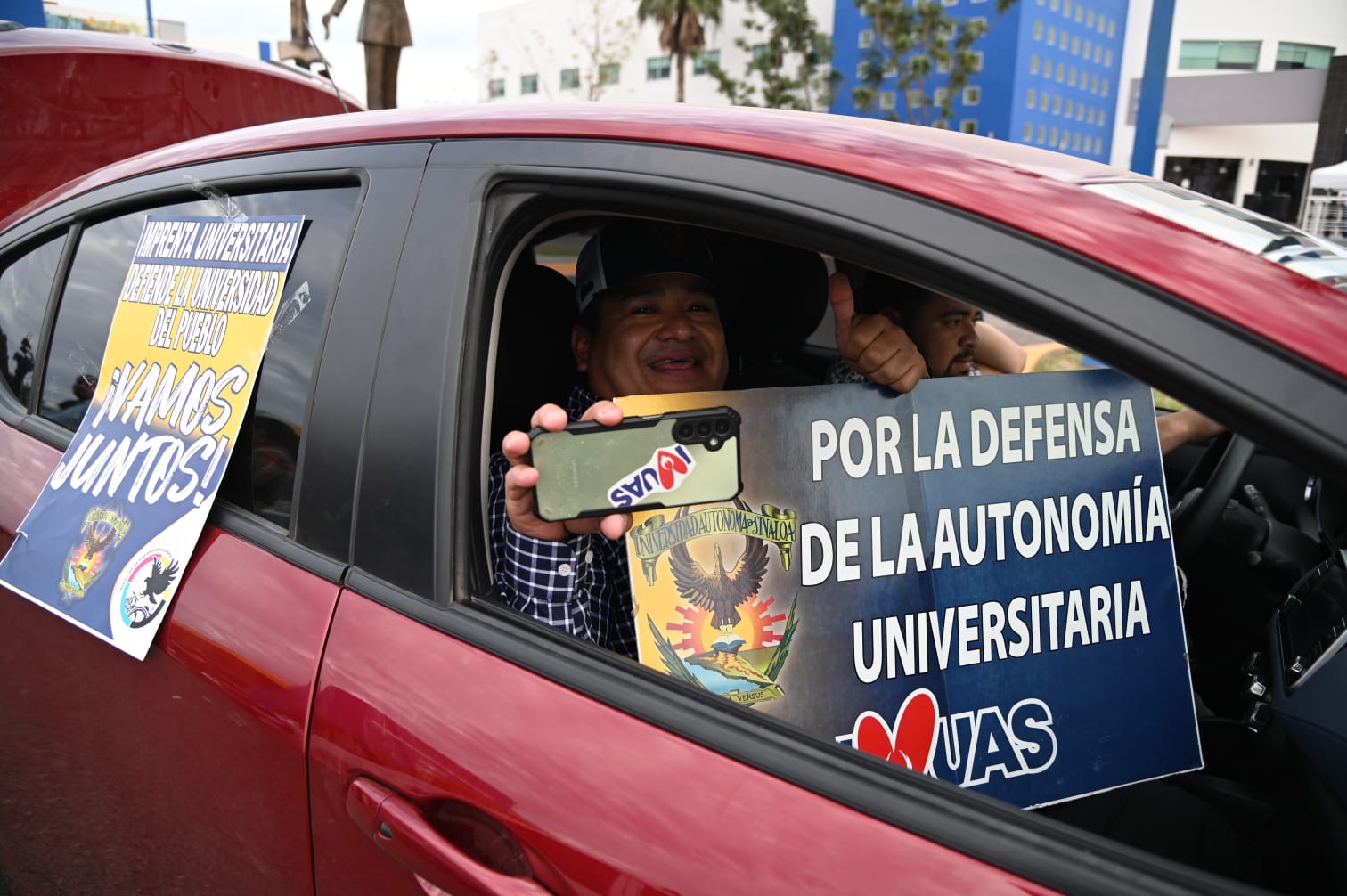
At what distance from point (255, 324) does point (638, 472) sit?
2.20ft

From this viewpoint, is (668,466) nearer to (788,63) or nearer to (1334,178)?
(1334,178)

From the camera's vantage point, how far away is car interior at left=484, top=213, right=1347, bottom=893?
1.22m

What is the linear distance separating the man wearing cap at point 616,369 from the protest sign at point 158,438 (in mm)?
423

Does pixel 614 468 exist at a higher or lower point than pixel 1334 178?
lower

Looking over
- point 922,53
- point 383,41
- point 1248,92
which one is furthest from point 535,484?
point 1248,92

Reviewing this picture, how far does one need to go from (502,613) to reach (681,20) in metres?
42.2

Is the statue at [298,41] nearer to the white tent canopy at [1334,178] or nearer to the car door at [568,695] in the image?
the car door at [568,695]

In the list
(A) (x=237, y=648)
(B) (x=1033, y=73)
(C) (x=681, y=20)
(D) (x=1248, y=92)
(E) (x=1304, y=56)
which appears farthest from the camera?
(C) (x=681, y=20)

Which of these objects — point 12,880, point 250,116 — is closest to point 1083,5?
point 250,116

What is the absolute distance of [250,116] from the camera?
3602 mm

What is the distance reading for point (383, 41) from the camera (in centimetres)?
583

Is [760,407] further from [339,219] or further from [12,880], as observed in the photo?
[12,880]

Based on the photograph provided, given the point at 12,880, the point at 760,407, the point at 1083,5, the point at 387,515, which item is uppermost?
the point at 1083,5

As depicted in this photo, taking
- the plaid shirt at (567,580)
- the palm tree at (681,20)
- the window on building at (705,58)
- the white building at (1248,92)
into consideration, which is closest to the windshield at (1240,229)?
the plaid shirt at (567,580)
